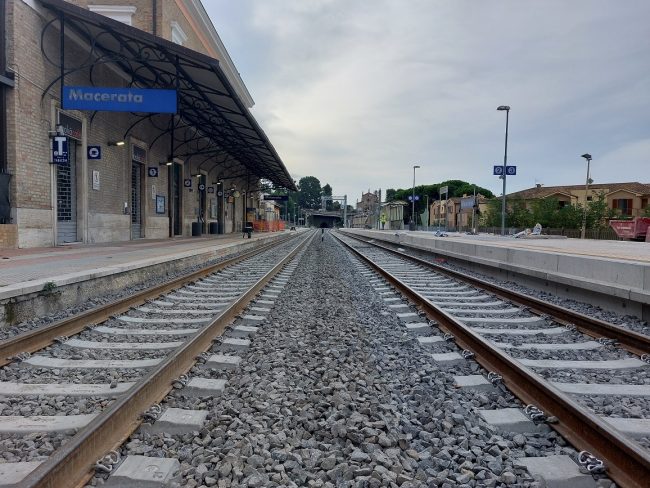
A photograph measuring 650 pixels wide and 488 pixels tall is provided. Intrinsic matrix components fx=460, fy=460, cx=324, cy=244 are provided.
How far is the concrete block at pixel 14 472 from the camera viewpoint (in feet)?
7.69

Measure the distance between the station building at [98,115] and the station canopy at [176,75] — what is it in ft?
0.20

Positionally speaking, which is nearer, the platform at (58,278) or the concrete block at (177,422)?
the concrete block at (177,422)

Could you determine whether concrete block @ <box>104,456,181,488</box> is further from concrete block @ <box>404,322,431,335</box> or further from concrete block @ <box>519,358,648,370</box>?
concrete block @ <box>404,322,431,335</box>

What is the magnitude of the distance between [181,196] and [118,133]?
1022cm

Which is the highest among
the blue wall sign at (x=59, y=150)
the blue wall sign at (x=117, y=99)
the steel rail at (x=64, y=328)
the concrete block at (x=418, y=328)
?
the blue wall sign at (x=117, y=99)

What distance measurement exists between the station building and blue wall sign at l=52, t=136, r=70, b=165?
1.2 inches

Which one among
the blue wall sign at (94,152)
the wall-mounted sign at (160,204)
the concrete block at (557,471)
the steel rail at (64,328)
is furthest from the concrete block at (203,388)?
the wall-mounted sign at (160,204)

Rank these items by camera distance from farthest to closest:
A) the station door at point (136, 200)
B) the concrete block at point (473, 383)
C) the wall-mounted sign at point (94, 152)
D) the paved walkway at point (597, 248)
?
the station door at point (136, 200), the wall-mounted sign at point (94, 152), the paved walkway at point (597, 248), the concrete block at point (473, 383)

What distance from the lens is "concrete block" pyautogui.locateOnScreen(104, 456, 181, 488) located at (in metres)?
2.42

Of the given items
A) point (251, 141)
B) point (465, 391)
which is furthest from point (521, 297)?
point (251, 141)

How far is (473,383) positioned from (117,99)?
13.7 m

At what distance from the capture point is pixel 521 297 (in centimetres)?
821

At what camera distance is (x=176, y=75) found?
15.4m

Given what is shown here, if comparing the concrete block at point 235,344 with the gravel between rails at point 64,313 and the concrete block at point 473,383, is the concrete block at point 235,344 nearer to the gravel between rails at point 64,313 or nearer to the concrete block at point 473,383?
the concrete block at point 473,383
